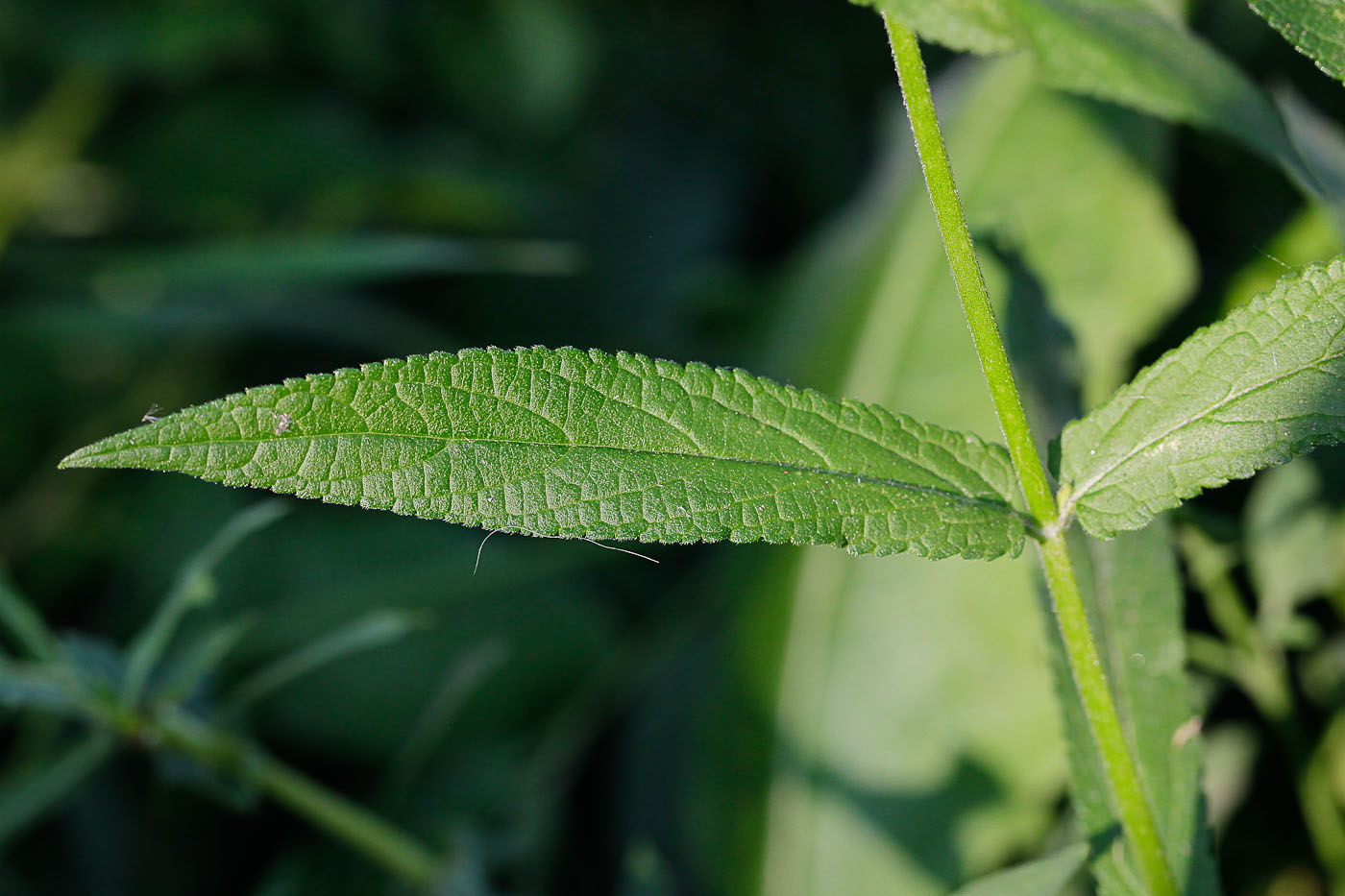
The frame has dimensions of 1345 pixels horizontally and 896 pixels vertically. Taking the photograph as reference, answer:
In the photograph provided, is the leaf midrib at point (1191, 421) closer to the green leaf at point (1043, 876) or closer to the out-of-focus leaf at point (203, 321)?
the green leaf at point (1043, 876)

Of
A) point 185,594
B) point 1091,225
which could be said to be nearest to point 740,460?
point 185,594

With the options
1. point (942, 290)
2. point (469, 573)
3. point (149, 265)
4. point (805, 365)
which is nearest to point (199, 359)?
point (149, 265)

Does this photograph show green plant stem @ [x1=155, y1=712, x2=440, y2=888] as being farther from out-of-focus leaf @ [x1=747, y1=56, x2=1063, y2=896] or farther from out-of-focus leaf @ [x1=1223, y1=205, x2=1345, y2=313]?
out-of-focus leaf @ [x1=1223, y1=205, x2=1345, y2=313]

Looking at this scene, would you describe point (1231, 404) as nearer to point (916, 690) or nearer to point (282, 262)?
point (916, 690)

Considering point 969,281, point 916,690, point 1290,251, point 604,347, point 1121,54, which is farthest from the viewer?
point 604,347

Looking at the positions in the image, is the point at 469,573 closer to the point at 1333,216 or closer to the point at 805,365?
the point at 805,365

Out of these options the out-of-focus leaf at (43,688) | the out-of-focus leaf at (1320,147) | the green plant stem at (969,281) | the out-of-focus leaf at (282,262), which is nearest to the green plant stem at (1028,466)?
the green plant stem at (969,281)

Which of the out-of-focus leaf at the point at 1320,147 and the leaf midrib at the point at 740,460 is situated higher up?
the out-of-focus leaf at the point at 1320,147
